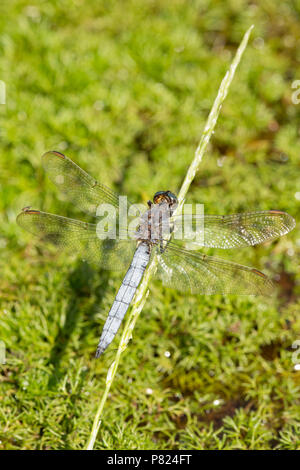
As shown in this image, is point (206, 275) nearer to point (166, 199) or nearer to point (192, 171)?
point (166, 199)

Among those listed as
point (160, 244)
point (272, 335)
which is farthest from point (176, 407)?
point (160, 244)

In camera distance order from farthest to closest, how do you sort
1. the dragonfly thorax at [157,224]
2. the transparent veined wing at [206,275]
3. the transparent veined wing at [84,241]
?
the transparent veined wing at [84,241], the dragonfly thorax at [157,224], the transparent veined wing at [206,275]

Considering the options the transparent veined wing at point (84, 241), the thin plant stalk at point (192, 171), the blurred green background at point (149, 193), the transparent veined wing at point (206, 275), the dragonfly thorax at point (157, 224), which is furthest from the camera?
the blurred green background at point (149, 193)

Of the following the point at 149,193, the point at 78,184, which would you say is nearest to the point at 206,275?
the point at 78,184

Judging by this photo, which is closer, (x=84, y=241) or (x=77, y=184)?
(x=84, y=241)

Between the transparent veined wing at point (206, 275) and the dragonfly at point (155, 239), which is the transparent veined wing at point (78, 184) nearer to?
the dragonfly at point (155, 239)

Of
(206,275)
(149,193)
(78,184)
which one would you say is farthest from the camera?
(149,193)

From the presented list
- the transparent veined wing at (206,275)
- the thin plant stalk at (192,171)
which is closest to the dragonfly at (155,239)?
the transparent veined wing at (206,275)
